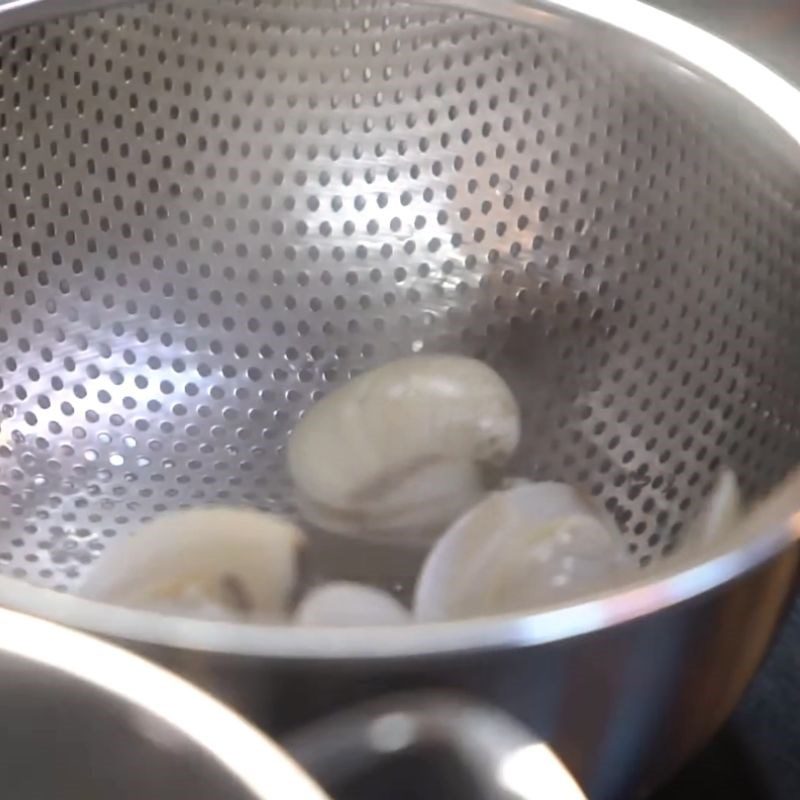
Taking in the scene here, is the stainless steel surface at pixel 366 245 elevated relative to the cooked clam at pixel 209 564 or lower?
elevated

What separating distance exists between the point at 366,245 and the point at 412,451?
0.09 meters

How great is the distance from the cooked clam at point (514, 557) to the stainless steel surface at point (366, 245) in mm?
42

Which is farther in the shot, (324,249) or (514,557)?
(324,249)

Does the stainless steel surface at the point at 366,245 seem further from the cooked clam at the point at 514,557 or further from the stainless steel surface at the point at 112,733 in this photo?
the stainless steel surface at the point at 112,733

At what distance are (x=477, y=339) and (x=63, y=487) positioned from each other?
156 mm

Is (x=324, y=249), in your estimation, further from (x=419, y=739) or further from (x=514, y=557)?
(x=419, y=739)

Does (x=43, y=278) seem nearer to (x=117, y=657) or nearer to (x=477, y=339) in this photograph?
(x=477, y=339)

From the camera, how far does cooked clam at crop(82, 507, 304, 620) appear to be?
389 millimetres

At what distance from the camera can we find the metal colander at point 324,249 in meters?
0.46

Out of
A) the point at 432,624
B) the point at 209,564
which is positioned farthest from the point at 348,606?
the point at 432,624

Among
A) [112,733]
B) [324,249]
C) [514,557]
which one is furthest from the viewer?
[324,249]

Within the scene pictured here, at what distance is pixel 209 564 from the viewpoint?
1.32 ft

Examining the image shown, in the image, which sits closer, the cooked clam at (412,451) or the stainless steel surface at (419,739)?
the stainless steel surface at (419,739)

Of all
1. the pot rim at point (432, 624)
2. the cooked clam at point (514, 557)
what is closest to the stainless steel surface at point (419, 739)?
the pot rim at point (432, 624)
